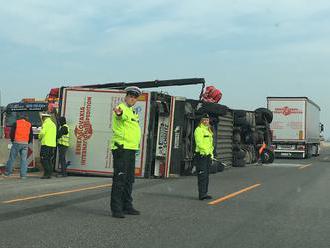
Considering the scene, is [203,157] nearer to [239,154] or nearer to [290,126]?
[239,154]

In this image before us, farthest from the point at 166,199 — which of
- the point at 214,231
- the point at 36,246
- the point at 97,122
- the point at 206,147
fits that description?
the point at 97,122

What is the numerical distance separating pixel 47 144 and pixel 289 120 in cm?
2165

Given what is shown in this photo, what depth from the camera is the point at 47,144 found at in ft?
47.8

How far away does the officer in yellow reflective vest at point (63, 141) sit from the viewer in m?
14.9

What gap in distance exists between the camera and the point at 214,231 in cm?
714

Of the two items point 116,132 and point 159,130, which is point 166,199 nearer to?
point 116,132

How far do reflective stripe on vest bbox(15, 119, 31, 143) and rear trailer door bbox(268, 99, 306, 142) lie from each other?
21342 mm

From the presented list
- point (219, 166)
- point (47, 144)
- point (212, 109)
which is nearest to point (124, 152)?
point (47, 144)

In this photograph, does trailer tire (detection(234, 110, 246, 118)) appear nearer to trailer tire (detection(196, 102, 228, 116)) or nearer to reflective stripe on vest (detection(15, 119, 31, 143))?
trailer tire (detection(196, 102, 228, 116))

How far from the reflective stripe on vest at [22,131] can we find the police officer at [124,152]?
7.11 meters

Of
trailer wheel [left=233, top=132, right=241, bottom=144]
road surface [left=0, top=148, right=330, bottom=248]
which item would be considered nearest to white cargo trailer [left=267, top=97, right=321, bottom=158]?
trailer wheel [left=233, top=132, right=241, bottom=144]

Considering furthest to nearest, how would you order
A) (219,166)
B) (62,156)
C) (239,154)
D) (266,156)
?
(266,156)
(239,154)
(219,166)
(62,156)

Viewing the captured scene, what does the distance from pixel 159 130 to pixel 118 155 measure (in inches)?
287

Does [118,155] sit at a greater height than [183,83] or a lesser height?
lesser
